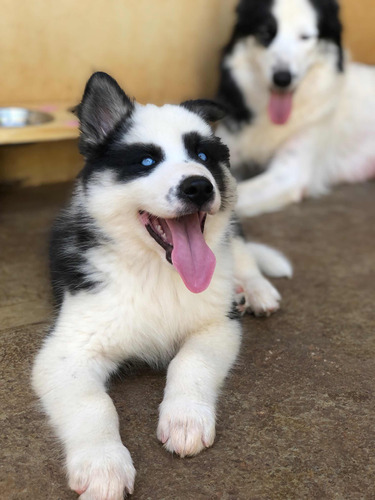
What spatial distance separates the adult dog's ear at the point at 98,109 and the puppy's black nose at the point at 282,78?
2.43 m

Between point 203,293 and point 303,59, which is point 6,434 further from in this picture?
point 303,59

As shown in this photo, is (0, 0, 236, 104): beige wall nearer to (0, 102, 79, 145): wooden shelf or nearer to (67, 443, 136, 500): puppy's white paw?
(0, 102, 79, 145): wooden shelf

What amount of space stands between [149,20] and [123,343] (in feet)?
11.1

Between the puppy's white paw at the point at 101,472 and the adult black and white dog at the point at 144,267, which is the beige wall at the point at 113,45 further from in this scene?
the puppy's white paw at the point at 101,472

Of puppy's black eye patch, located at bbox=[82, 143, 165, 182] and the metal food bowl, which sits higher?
puppy's black eye patch, located at bbox=[82, 143, 165, 182]

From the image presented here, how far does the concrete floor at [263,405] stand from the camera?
72.4 inches

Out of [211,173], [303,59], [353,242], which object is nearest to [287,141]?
[303,59]

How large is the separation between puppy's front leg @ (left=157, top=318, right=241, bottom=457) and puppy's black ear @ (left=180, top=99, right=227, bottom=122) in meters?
0.88

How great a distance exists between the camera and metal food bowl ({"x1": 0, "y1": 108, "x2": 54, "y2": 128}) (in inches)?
167

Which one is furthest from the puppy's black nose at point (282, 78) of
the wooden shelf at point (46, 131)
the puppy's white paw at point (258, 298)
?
the puppy's white paw at point (258, 298)

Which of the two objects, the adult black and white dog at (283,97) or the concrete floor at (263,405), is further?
the adult black and white dog at (283,97)

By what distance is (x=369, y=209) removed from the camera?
469 centimetres

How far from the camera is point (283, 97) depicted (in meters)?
4.75

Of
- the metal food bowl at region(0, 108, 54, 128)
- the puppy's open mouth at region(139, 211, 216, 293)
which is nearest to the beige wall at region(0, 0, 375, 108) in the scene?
the metal food bowl at region(0, 108, 54, 128)
